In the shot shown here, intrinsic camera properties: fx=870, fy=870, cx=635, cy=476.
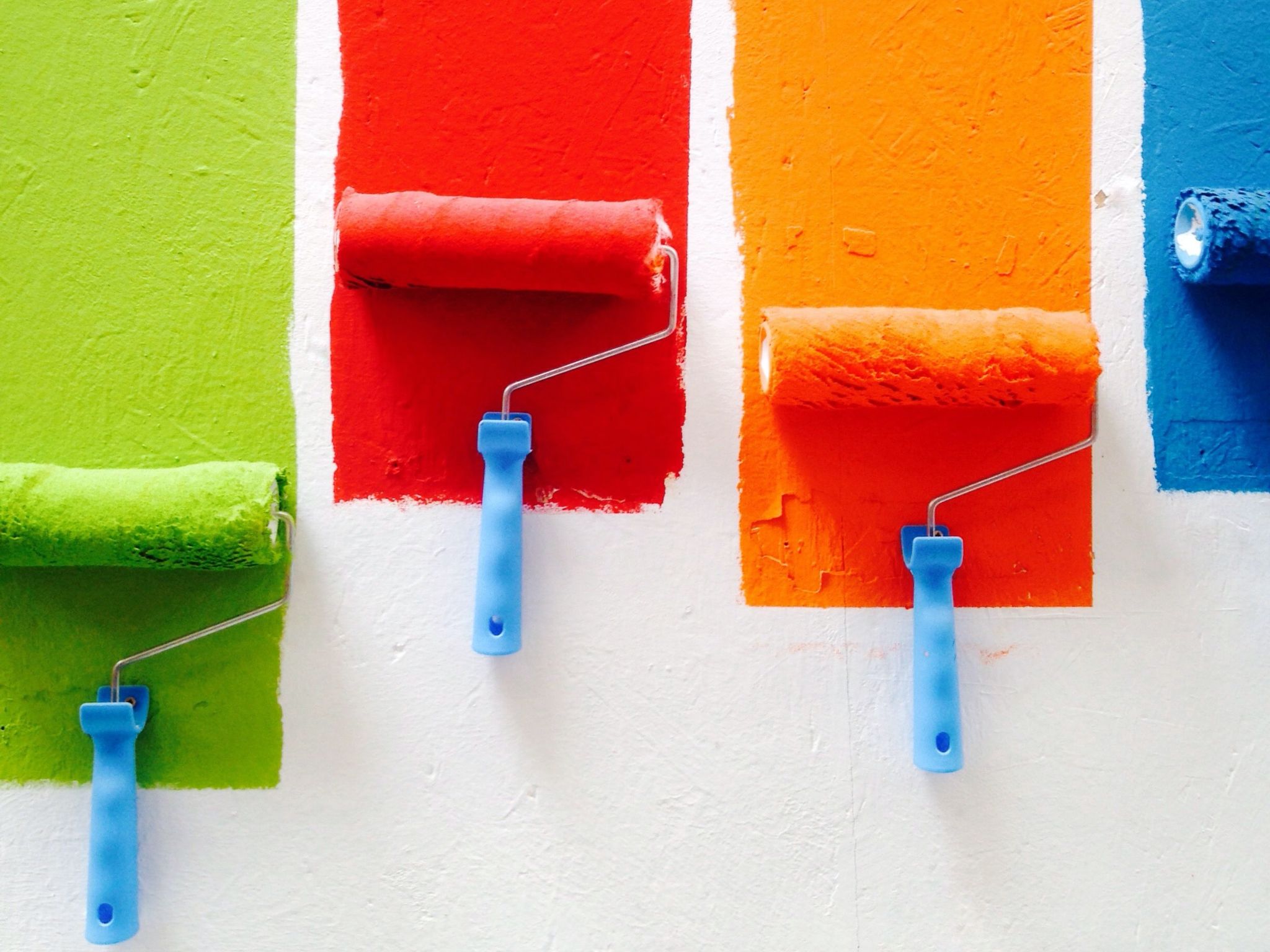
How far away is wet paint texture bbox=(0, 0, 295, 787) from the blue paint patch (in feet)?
2.21

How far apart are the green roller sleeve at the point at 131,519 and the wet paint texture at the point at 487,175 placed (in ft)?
0.28

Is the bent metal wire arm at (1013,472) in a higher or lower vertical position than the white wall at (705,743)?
higher

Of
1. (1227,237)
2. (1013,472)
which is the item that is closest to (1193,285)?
(1227,237)

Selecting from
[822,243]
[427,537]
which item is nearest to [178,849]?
[427,537]

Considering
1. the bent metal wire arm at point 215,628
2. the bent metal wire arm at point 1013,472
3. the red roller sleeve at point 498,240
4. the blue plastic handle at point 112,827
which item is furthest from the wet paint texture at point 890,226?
the blue plastic handle at point 112,827

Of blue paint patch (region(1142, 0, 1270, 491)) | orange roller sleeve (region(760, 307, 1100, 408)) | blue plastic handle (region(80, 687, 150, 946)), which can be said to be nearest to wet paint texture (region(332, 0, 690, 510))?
orange roller sleeve (region(760, 307, 1100, 408))

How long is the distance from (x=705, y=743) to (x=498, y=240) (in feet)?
1.33

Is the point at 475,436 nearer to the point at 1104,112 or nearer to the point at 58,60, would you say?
the point at 58,60

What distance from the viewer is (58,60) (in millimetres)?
664

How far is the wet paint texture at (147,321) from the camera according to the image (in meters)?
0.66

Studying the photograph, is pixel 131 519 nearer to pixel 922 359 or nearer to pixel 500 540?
pixel 500 540

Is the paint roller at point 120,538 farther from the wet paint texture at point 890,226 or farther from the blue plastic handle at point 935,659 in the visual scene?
the blue plastic handle at point 935,659

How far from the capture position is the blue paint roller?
0.61m

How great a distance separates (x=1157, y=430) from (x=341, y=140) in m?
0.67
